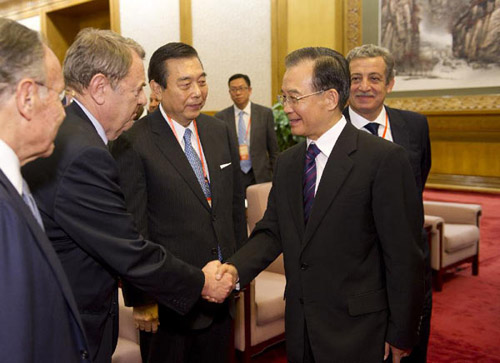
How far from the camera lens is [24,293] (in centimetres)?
100

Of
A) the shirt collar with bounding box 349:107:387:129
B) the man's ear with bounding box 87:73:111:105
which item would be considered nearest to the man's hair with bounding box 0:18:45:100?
the man's ear with bounding box 87:73:111:105

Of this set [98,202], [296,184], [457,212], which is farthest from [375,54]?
[457,212]

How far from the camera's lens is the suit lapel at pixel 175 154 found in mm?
2146

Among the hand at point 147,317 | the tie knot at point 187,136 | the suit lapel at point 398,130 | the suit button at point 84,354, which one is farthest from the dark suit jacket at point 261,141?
the suit button at point 84,354

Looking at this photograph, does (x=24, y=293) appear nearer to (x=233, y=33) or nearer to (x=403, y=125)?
(x=403, y=125)

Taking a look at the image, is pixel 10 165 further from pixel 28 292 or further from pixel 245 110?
pixel 245 110

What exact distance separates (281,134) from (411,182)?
5244 mm

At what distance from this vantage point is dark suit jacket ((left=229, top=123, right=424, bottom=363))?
1.68m

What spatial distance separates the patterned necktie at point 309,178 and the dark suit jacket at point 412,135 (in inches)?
27.0

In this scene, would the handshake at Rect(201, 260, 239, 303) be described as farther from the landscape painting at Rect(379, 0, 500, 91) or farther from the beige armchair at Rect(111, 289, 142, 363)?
the landscape painting at Rect(379, 0, 500, 91)

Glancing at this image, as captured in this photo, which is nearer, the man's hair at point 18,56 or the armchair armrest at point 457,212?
the man's hair at point 18,56

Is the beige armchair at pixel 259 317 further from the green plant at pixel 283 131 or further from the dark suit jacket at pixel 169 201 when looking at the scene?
the green plant at pixel 283 131

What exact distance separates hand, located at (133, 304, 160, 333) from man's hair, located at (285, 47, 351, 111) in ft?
3.52

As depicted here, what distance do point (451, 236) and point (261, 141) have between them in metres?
2.38
